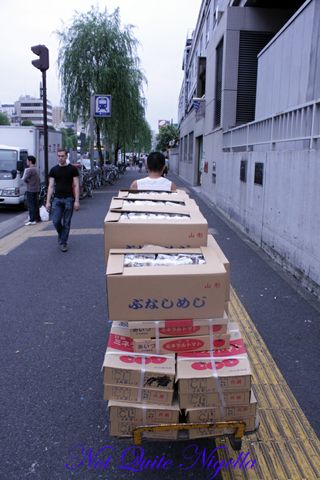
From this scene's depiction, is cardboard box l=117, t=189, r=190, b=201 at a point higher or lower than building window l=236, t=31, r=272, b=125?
lower

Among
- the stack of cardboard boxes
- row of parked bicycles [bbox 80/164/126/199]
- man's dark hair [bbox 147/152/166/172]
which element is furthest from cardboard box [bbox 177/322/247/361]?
row of parked bicycles [bbox 80/164/126/199]

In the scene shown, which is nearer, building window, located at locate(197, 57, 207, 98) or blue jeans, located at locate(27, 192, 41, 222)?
blue jeans, located at locate(27, 192, 41, 222)

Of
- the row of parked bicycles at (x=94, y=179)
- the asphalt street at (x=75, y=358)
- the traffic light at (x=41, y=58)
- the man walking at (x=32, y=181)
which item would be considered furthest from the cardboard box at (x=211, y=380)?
the row of parked bicycles at (x=94, y=179)

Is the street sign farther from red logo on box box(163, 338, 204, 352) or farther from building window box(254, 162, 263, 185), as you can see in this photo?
red logo on box box(163, 338, 204, 352)

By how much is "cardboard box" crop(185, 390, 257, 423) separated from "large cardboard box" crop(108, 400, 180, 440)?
8 centimetres

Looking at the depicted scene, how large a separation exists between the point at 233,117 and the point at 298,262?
9394mm

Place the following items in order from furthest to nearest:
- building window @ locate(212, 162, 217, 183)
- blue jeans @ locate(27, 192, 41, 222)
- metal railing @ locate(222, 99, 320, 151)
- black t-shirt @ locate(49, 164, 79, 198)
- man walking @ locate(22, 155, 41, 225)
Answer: building window @ locate(212, 162, 217, 183), blue jeans @ locate(27, 192, 41, 222), man walking @ locate(22, 155, 41, 225), black t-shirt @ locate(49, 164, 79, 198), metal railing @ locate(222, 99, 320, 151)

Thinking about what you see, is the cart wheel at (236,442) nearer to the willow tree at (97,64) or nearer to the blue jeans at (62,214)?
the blue jeans at (62,214)

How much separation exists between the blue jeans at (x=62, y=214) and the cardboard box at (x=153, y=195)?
13.6 ft

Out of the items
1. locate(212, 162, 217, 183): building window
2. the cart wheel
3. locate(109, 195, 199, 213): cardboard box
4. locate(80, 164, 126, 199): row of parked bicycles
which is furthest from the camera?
locate(80, 164, 126, 199): row of parked bicycles

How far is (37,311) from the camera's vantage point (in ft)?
16.5

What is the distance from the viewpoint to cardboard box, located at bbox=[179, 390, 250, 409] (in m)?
2.39

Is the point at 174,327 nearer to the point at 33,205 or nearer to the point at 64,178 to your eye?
the point at 64,178

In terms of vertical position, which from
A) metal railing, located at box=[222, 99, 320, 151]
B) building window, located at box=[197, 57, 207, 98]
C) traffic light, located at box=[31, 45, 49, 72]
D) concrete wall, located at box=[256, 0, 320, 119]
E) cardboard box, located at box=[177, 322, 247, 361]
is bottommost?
cardboard box, located at box=[177, 322, 247, 361]
